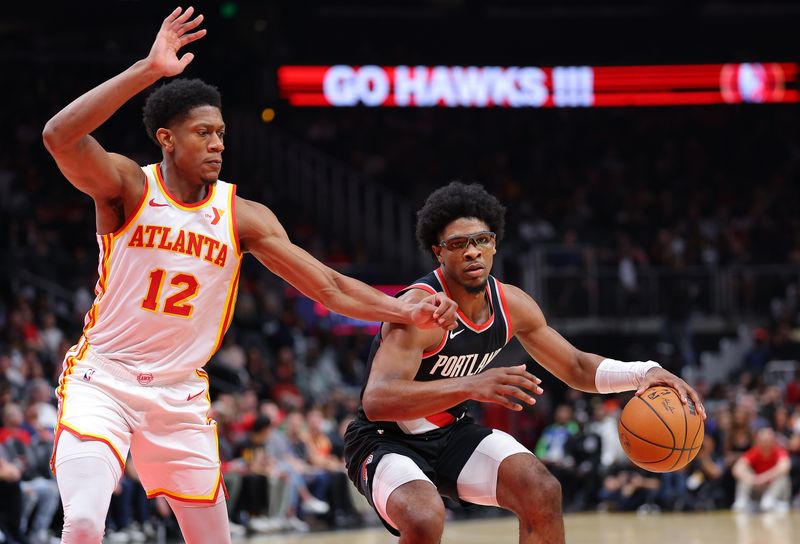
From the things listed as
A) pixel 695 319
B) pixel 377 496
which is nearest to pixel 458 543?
pixel 377 496

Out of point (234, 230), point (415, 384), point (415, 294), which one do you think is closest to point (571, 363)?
point (415, 294)

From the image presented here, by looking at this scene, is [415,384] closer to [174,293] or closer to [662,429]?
[174,293]

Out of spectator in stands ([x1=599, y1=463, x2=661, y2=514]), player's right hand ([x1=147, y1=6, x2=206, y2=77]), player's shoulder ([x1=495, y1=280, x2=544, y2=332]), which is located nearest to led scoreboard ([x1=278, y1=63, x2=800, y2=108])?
spectator in stands ([x1=599, y1=463, x2=661, y2=514])

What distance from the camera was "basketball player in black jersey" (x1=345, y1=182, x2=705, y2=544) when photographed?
5566 millimetres

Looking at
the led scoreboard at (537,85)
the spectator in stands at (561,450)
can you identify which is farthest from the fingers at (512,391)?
the led scoreboard at (537,85)

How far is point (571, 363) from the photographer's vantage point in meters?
6.23

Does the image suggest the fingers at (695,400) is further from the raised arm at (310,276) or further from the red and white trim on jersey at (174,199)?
the red and white trim on jersey at (174,199)

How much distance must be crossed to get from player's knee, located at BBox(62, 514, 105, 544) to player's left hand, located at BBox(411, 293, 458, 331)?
5.32 feet

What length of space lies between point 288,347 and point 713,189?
11488 millimetres

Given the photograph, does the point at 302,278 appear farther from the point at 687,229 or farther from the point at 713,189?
the point at 713,189

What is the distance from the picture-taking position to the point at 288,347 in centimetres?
1720

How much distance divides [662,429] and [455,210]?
1.50 metres

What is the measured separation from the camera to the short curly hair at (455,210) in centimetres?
609

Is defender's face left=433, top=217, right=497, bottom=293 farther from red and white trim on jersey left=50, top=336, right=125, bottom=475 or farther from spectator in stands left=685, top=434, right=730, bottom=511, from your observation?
spectator in stands left=685, top=434, right=730, bottom=511
